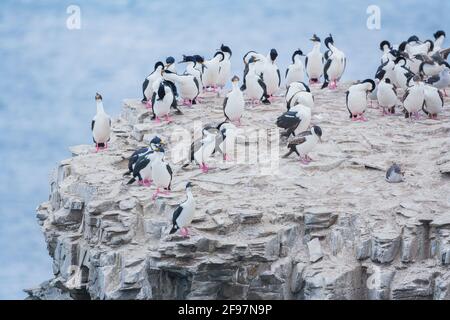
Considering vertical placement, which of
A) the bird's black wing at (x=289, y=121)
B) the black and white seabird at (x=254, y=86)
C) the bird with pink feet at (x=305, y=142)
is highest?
the black and white seabird at (x=254, y=86)

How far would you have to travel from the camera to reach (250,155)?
23.3 m

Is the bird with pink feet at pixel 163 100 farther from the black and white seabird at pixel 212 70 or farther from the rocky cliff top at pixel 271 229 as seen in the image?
the black and white seabird at pixel 212 70

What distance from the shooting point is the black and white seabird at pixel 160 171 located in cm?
2161

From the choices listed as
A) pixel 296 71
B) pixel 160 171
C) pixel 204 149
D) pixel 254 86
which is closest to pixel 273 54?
pixel 296 71

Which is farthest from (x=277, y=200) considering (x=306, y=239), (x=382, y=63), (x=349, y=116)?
(x=382, y=63)

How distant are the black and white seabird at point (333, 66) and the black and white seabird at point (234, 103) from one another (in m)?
3.13

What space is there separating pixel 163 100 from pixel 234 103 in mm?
1146

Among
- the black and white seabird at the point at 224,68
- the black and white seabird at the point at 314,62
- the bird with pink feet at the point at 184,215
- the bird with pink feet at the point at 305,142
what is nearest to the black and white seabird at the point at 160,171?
the bird with pink feet at the point at 184,215

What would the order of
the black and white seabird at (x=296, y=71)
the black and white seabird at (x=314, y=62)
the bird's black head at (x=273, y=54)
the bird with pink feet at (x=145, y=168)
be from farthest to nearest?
1. the black and white seabird at (x=314, y=62)
2. the black and white seabird at (x=296, y=71)
3. the bird's black head at (x=273, y=54)
4. the bird with pink feet at (x=145, y=168)

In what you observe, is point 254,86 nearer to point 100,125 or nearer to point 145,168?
point 100,125

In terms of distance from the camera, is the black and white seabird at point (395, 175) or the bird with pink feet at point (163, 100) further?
the bird with pink feet at point (163, 100)

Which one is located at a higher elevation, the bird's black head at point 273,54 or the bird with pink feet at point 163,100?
the bird's black head at point 273,54

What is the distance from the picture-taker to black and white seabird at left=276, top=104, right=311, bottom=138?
77.5ft

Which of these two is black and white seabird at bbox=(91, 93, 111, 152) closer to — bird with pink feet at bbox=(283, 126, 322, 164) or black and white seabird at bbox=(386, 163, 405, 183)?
bird with pink feet at bbox=(283, 126, 322, 164)
